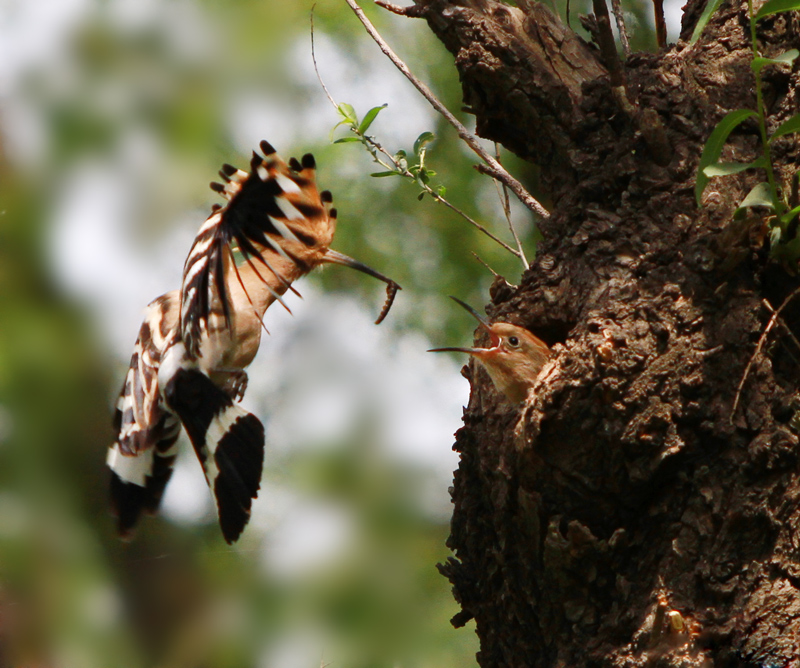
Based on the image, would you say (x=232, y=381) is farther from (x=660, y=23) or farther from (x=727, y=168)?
(x=660, y=23)

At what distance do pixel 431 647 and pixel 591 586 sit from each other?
321cm

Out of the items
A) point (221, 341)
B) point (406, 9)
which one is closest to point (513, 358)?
point (221, 341)

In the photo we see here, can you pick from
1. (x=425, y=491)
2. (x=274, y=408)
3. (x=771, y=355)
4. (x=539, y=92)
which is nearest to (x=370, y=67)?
(x=274, y=408)

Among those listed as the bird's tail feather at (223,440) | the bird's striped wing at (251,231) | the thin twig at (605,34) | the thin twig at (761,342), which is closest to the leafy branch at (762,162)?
the thin twig at (761,342)

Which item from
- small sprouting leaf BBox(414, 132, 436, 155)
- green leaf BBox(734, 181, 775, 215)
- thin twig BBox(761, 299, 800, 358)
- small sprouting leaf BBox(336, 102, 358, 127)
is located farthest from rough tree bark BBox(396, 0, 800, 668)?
small sprouting leaf BBox(336, 102, 358, 127)

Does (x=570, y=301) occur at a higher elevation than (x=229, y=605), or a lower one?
lower

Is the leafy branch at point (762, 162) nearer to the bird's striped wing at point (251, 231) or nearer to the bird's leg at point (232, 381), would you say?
the bird's striped wing at point (251, 231)

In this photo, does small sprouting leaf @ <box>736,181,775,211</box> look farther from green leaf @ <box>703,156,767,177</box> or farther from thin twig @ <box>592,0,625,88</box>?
thin twig @ <box>592,0,625,88</box>

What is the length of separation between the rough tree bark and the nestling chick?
0.08 m

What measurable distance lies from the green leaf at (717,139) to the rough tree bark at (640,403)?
18cm

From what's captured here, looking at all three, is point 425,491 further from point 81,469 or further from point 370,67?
point 370,67

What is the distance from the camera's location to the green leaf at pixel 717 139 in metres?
2.29

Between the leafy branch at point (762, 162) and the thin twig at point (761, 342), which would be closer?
the leafy branch at point (762, 162)

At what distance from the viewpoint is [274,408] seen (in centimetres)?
657
